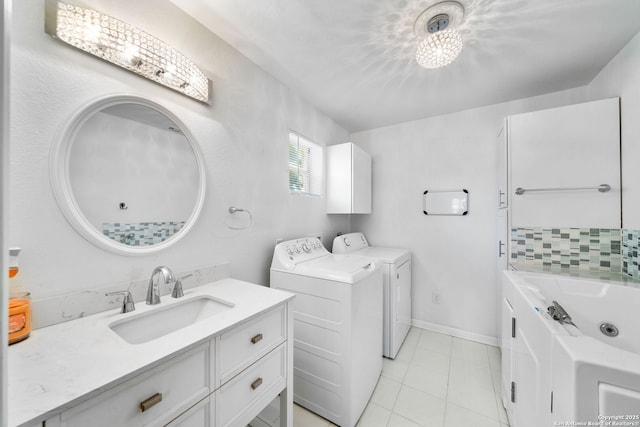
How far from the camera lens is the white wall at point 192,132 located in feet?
2.88

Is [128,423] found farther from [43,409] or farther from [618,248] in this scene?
[618,248]

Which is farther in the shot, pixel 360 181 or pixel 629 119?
pixel 360 181

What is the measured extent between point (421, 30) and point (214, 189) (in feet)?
5.26

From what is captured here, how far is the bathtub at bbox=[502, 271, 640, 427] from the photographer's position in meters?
0.66

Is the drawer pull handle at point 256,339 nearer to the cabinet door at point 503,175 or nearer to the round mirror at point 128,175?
the round mirror at point 128,175

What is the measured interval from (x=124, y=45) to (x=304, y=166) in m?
1.53

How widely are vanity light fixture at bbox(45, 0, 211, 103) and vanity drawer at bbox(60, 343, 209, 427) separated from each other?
4.27 ft

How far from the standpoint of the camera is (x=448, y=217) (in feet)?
8.50

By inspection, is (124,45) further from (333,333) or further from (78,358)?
(333,333)

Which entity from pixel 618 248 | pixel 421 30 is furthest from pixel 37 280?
pixel 618 248

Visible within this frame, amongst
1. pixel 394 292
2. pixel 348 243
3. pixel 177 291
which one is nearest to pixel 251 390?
pixel 177 291

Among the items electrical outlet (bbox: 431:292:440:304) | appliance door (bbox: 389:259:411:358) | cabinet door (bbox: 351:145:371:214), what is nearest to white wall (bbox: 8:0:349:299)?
cabinet door (bbox: 351:145:371:214)

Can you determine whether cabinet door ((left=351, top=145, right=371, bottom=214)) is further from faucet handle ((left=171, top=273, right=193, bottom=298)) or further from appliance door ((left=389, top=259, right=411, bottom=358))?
faucet handle ((left=171, top=273, right=193, bottom=298))

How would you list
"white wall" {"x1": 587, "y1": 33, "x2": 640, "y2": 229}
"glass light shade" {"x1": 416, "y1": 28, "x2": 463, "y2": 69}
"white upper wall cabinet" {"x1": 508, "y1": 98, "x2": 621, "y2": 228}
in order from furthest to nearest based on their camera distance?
"white upper wall cabinet" {"x1": 508, "y1": 98, "x2": 621, "y2": 228} < "white wall" {"x1": 587, "y1": 33, "x2": 640, "y2": 229} < "glass light shade" {"x1": 416, "y1": 28, "x2": 463, "y2": 69}
